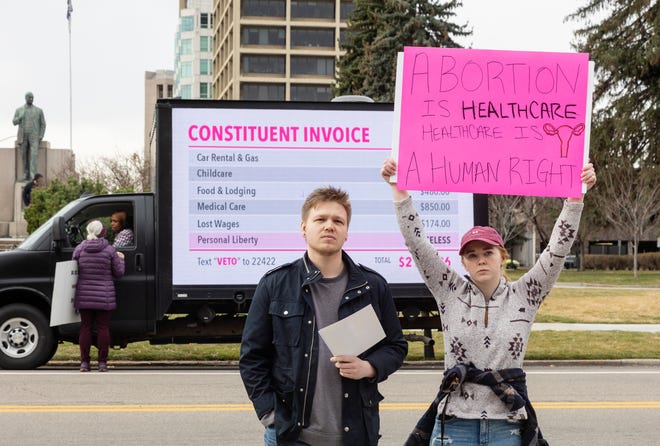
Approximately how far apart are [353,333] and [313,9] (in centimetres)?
9478

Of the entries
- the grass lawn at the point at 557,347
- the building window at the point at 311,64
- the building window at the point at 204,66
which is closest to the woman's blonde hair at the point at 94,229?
the grass lawn at the point at 557,347

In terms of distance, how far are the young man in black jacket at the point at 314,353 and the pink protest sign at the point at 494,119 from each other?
93 centimetres

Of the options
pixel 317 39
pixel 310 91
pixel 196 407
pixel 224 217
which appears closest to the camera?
pixel 196 407

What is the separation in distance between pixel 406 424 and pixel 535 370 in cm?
475

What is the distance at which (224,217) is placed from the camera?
12.5m

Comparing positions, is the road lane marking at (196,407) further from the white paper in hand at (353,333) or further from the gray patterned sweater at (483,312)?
the white paper in hand at (353,333)

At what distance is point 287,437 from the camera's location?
387 centimetres

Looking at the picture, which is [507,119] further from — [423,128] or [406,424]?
[406,424]

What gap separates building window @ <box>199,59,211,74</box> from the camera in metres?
122

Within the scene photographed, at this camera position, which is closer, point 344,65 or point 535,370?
point 535,370

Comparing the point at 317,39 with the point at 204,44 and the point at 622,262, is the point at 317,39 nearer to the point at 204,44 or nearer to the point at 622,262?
the point at 204,44

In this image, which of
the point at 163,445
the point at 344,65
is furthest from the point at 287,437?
the point at 344,65

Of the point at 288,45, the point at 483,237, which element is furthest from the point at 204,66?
the point at 483,237

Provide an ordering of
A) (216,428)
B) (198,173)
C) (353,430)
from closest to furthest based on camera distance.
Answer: (353,430) < (216,428) < (198,173)
